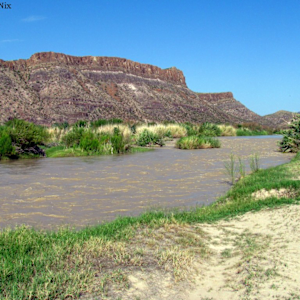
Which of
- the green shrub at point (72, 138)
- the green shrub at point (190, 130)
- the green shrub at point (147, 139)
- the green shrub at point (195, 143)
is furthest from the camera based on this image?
the green shrub at point (190, 130)

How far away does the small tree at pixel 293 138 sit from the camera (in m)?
22.9

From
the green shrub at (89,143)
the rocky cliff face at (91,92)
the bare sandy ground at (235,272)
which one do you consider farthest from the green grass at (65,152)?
the rocky cliff face at (91,92)

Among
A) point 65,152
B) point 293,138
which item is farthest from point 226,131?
point 65,152

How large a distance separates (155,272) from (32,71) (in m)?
76.4

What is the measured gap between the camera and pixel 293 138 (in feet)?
75.5

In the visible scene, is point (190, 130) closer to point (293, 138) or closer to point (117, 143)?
point (293, 138)

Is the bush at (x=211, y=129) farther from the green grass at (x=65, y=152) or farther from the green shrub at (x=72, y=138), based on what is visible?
the green grass at (x=65, y=152)

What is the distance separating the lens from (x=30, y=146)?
20.3m

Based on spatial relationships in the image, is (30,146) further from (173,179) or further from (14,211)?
(14,211)

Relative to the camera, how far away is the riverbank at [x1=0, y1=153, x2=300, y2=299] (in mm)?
3902

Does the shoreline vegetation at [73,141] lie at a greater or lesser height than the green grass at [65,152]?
greater

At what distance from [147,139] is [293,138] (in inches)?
426

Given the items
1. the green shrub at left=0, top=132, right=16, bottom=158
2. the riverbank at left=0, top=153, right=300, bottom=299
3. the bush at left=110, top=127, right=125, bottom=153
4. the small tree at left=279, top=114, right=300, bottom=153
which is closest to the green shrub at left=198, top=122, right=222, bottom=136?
the small tree at left=279, top=114, right=300, bottom=153

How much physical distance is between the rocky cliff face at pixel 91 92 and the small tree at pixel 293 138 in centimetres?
4155
